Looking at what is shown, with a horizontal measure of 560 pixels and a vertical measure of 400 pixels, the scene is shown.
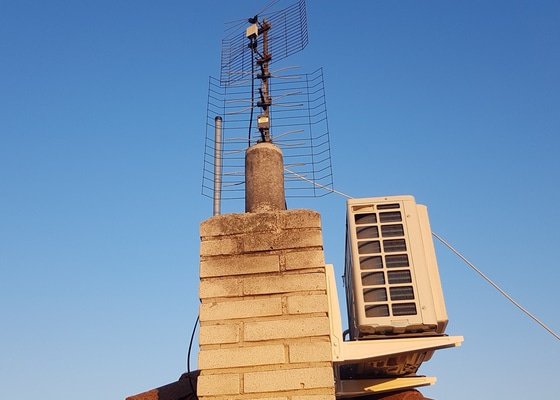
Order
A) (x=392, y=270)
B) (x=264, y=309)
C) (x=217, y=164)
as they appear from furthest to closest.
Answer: (x=217, y=164)
(x=392, y=270)
(x=264, y=309)

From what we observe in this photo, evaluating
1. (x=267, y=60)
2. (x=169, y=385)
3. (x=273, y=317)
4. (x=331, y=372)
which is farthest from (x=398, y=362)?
(x=267, y=60)

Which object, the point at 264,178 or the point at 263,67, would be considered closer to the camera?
the point at 264,178

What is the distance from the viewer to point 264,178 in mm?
4566

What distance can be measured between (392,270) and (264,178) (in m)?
1.34

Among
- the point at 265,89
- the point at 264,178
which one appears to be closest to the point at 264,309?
the point at 264,178

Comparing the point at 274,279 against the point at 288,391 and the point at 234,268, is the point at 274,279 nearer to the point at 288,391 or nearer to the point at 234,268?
the point at 234,268

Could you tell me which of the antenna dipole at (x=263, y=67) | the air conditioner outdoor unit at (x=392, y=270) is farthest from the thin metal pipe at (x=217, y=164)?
the air conditioner outdoor unit at (x=392, y=270)

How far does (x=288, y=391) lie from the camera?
3.59 m

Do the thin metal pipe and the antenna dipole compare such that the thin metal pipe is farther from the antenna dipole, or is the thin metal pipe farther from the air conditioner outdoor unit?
the air conditioner outdoor unit

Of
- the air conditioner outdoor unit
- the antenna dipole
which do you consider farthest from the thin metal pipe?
the air conditioner outdoor unit

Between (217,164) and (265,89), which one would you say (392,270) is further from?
(265,89)

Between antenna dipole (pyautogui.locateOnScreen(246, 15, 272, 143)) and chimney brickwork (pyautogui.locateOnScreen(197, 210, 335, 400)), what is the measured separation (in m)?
1.24

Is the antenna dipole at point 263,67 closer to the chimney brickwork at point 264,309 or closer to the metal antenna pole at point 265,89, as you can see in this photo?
the metal antenna pole at point 265,89

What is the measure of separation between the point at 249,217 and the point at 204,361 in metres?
1.12
